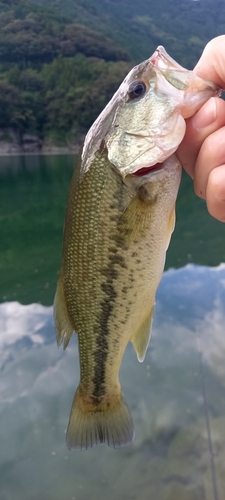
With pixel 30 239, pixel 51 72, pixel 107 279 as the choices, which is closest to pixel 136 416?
pixel 107 279

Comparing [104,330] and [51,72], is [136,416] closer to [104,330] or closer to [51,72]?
[104,330]

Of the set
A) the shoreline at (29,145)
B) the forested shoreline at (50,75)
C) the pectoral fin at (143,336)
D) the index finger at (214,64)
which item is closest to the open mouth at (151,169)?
the index finger at (214,64)

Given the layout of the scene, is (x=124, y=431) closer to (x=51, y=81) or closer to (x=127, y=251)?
(x=127, y=251)

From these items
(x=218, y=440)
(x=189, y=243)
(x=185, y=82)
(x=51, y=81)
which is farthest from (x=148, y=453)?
(x=51, y=81)

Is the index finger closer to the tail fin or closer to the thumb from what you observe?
the thumb

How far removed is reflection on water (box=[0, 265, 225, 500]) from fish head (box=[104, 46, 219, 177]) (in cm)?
404

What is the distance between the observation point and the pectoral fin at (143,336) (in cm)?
243

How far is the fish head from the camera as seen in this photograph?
6.28ft

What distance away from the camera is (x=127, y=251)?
215 cm

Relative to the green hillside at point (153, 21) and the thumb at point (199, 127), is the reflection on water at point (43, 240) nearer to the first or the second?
the thumb at point (199, 127)

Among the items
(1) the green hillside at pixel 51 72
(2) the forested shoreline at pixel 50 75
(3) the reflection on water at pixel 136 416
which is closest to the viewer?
(3) the reflection on water at pixel 136 416

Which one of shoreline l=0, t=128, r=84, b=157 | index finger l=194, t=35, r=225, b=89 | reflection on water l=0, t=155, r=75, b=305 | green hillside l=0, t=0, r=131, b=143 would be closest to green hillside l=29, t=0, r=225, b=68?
green hillside l=0, t=0, r=131, b=143

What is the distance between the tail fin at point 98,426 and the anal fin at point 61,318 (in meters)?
0.47

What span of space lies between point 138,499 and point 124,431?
2.55 metres
